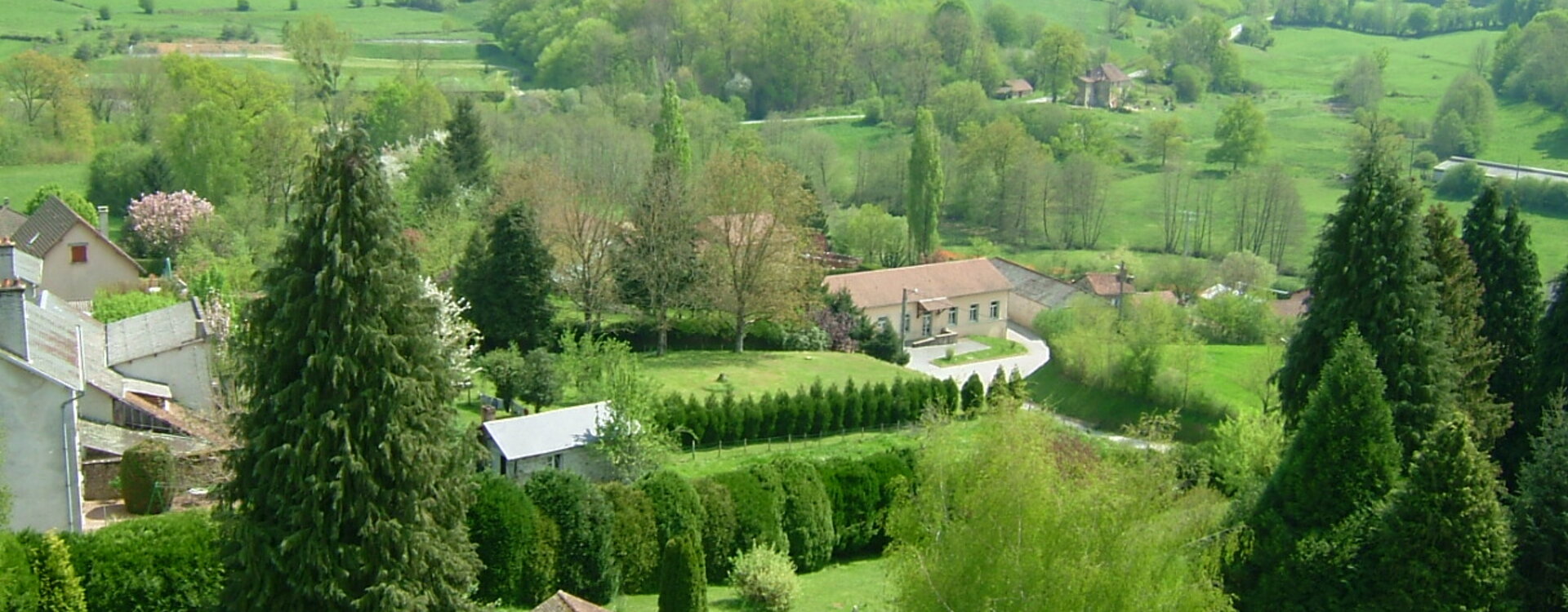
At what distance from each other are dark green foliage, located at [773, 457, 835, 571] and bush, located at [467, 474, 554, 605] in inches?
208

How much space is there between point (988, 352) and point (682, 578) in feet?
112

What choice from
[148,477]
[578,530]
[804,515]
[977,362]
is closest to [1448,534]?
[804,515]

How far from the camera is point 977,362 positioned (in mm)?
53625

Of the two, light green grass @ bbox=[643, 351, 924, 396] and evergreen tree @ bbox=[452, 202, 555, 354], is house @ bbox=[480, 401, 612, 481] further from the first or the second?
evergreen tree @ bbox=[452, 202, 555, 354]

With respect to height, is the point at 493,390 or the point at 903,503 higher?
Result: the point at 903,503

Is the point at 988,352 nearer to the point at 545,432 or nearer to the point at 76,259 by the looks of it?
the point at 545,432

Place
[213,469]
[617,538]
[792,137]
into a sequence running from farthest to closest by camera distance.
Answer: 1. [792,137]
2. [213,469]
3. [617,538]

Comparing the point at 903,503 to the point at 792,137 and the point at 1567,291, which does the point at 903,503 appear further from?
the point at 792,137

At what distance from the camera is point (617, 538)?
2509cm

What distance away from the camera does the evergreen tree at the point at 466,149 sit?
183ft

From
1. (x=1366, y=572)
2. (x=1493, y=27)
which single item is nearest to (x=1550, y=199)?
A: (x=1493, y=27)

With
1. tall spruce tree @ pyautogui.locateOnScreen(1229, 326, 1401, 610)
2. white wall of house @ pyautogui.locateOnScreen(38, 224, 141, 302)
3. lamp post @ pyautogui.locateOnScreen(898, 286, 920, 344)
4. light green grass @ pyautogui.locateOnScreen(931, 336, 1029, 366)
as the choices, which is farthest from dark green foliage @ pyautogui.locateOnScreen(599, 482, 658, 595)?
lamp post @ pyautogui.locateOnScreen(898, 286, 920, 344)

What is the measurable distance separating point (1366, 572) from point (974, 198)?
198 ft

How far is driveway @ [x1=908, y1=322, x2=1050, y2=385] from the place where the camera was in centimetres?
5119
